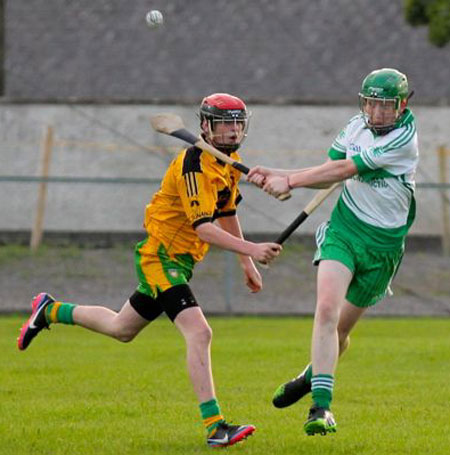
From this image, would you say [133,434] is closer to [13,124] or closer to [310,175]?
[310,175]

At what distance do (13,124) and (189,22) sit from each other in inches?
256

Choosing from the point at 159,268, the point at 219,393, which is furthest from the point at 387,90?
the point at 219,393

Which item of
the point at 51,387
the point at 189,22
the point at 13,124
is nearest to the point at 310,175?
the point at 51,387

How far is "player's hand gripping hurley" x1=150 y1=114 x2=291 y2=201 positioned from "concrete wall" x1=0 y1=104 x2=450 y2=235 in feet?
35.9

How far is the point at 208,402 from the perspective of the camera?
739 centimetres

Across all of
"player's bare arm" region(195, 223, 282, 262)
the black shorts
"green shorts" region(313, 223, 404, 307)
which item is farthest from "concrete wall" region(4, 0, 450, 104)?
"player's bare arm" region(195, 223, 282, 262)

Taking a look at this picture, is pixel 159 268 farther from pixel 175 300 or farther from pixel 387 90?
pixel 387 90

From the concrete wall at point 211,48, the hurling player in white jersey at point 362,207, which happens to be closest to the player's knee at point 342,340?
the hurling player in white jersey at point 362,207

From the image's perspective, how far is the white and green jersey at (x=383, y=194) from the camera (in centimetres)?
793

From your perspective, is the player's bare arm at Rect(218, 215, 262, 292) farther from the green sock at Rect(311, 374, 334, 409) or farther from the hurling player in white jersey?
the green sock at Rect(311, 374, 334, 409)

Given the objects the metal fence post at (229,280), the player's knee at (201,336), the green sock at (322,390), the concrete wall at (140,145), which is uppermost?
the player's knee at (201,336)

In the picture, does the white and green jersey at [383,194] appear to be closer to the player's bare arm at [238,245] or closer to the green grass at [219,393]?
the player's bare arm at [238,245]

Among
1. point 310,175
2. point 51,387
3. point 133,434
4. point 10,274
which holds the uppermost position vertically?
point 310,175

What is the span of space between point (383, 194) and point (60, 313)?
90.9 inches
